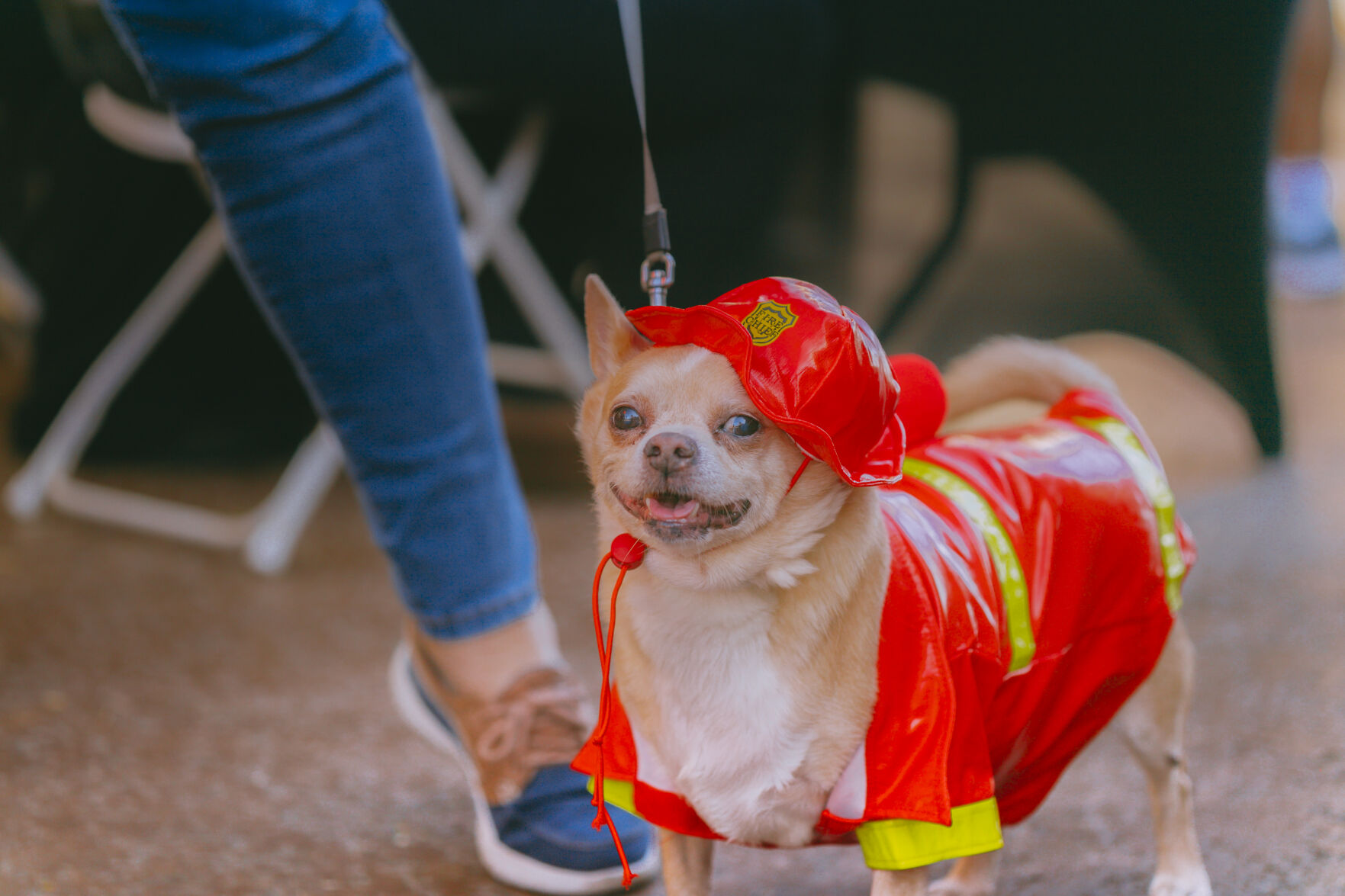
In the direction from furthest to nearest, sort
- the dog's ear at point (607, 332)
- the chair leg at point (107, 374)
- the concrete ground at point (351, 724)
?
the chair leg at point (107, 374), the concrete ground at point (351, 724), the dog's ear at point (607, 332)

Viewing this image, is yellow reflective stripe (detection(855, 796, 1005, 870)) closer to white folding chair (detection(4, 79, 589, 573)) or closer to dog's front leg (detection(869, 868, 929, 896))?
dog's front leg (detection(869, 868, 929, 896))

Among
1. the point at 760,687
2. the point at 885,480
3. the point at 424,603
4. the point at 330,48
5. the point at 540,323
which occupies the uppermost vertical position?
the point at 330,48

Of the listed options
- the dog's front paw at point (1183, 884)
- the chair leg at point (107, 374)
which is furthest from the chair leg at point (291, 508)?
the dog's front paw at point (1183, 884)

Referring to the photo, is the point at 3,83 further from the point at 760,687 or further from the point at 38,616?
the point at 760,687

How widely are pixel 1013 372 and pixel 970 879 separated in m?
0.44

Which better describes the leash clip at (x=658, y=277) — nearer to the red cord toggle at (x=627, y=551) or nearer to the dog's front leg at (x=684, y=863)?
the red cord toggle at (x=627, y=551)

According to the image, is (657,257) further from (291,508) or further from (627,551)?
(291,508)

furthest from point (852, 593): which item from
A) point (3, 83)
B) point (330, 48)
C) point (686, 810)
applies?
point (3, 83)

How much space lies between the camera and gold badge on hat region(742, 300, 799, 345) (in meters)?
0.71

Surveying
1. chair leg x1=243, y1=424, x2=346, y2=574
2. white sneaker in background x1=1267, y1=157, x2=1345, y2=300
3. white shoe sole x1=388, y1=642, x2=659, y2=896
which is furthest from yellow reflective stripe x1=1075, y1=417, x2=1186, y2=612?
white sneaker in background x1=1267, y1=157, x2=1345, y2=300

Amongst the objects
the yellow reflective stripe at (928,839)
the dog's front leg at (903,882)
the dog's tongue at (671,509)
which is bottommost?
the dog's front leg at (903,882)

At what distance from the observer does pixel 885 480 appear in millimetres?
716

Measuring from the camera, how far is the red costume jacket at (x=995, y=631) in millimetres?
751

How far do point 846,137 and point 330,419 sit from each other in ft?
4.53
